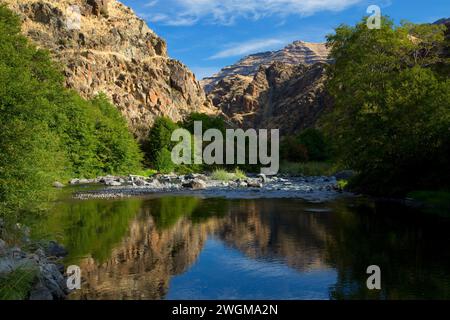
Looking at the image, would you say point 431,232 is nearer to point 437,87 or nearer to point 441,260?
point 441,260

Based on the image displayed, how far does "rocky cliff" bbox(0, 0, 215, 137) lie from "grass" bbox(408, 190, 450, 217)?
92.4 metres

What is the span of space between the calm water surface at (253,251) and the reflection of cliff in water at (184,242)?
0.03 meters

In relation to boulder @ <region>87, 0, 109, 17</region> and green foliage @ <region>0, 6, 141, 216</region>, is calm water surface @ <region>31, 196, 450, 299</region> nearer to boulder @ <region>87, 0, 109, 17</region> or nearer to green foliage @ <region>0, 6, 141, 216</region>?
green foliage @ <region>0, 6, 141, 216</region>

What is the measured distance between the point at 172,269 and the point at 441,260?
787 centimetres

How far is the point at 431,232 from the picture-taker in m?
18.0

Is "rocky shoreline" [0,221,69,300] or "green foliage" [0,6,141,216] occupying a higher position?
"green foliage" [0,6,141,216]

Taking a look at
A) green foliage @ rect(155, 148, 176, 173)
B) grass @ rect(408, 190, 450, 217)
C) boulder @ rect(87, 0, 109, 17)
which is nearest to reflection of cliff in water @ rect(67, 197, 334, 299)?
grass @ rect(408, 190, 450, 217)

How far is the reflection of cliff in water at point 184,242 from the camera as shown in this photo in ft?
37.1

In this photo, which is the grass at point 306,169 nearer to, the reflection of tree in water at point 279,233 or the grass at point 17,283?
the reflection of tree in water at point 279,233

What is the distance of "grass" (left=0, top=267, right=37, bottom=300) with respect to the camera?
876cm

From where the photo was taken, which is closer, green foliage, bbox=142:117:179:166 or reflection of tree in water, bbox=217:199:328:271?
reflection of tree in water, bbox=217:199:328:271

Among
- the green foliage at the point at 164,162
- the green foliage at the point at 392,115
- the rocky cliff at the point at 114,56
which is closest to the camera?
the green foliage at the point at 392,115

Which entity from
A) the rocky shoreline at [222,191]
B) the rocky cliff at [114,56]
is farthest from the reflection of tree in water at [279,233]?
the rocky cliff at [114,56]
